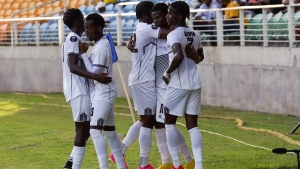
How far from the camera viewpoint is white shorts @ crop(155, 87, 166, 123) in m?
9.67

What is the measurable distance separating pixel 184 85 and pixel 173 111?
0.34 m

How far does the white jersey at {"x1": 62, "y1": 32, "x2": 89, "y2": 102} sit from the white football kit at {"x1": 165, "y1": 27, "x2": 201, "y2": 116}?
1012 mm

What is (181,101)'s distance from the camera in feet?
29.9

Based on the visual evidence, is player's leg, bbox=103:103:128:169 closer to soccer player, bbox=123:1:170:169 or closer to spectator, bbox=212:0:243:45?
soccer player, bbox=123:1:170:169

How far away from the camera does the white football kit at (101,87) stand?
891 centimetres

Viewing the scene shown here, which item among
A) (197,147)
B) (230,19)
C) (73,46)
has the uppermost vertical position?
(230,19)

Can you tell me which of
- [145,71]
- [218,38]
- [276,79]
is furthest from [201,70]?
[145,71]

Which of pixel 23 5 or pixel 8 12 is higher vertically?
pixel 23 5

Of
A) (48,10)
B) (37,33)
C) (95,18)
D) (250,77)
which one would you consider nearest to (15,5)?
(48,10)

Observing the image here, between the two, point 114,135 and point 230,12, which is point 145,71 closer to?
point 114,135

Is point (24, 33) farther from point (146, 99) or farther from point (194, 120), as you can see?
point (194, 120)

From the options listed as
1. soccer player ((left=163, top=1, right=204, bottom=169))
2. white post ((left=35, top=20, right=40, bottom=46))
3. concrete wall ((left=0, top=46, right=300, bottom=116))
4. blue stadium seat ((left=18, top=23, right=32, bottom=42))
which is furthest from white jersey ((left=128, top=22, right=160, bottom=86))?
blue stadium seat ((left=18, top=23, right=32, bottom=42))

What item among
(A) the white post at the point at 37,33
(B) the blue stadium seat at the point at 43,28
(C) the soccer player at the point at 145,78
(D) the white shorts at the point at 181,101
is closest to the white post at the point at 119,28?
(A) the white post at the point at 37,33

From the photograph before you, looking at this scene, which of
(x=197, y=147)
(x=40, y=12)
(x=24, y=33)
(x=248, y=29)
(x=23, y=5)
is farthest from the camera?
(x=23, y=5)
